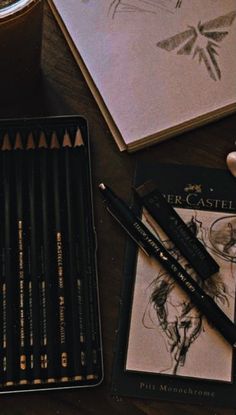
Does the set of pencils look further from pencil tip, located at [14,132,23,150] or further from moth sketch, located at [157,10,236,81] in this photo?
moth sketch, located at [157,10,236,81]

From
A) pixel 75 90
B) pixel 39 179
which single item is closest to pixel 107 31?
pixel 75 90

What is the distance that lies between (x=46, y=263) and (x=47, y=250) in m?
0.01

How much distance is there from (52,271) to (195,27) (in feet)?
0.98

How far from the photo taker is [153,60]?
0.59m

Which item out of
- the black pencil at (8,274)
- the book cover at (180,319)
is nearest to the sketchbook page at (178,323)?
the book cover at (180,319)

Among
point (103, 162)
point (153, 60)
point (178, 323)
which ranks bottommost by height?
point (178, 323)

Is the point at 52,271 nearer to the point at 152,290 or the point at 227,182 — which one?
the point at 152,290

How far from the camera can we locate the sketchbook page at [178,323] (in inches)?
19.8

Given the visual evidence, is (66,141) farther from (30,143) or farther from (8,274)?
(8,274)

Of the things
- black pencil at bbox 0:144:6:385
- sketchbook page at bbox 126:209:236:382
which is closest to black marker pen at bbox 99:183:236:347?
sketchbook page at bbox 126:209:236:382

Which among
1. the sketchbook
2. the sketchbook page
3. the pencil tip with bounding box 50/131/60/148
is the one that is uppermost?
the sketchbook

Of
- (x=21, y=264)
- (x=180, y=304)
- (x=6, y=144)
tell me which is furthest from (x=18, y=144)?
(x=180, y=304)

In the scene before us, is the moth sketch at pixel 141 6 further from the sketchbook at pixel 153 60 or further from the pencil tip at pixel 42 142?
the pencil tip at pixel 42 142

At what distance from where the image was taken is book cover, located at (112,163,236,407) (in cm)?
50
